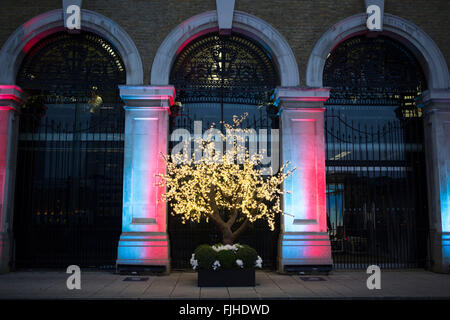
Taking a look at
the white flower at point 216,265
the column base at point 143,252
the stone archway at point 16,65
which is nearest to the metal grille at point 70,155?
the stone archway at point 16,65

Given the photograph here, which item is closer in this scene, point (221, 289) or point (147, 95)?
point (221, 289)

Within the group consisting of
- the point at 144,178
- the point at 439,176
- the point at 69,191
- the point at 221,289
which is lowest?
the point at 221,289

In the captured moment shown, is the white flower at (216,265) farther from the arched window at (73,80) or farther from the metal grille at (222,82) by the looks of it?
the arched window at (73,80)

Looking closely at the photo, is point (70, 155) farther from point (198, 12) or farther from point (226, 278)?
point (226, 278)

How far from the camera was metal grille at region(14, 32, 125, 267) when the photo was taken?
13.5m

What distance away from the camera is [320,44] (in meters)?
13.4

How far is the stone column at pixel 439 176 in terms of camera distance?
42.7 feet

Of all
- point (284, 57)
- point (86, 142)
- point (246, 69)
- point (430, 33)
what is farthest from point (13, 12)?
point (430, 33)

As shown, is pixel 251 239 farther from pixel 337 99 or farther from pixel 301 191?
pixel 337 99

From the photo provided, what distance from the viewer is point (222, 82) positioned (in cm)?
1394

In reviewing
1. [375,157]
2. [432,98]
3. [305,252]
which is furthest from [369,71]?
[305,252]

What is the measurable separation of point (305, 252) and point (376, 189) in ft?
12.1

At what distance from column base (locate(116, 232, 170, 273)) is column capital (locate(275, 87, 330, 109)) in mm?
5895

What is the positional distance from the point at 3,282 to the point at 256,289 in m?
6.88
